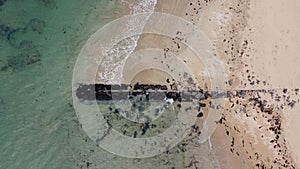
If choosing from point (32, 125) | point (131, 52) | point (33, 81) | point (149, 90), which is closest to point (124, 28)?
point (131, 52)

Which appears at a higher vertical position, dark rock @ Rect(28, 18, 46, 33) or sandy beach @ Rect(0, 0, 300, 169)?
dark rock @ Rect(28, 18, 46, 33)

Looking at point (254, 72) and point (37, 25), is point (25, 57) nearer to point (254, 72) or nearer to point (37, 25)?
point (37, 25)

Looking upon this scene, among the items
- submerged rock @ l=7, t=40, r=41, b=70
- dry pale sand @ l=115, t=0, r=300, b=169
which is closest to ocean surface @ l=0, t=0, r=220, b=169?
submerged rock @ l=7, t=40, r=41, b=70

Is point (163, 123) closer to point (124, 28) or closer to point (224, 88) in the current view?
point (224, 88)

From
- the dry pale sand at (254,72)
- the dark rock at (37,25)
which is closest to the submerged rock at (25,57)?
the dark rock at (37,25)

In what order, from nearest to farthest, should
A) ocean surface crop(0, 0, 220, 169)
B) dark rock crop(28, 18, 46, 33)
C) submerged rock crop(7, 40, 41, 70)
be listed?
ocean surface crop(0, 0, 220, 169) < submerged rock crop(7, 40, 41, 70) < dark rock crop(28, 18, 46, 33)

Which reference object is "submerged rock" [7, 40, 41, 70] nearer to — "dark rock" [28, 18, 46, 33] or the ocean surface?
the ocean surface

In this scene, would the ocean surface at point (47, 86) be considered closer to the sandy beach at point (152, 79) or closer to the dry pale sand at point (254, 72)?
the sandy beach at point (152, 79)
